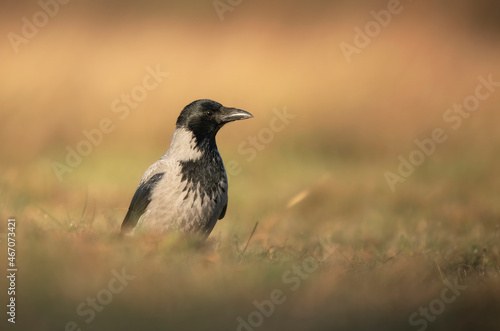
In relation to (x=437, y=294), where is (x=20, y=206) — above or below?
above

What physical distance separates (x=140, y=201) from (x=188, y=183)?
0.47 metres

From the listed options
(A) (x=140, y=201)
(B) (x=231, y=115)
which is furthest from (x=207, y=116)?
(A) (x=140, y=201)

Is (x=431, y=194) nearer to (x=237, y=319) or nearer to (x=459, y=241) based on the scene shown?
(x=459, y=241)

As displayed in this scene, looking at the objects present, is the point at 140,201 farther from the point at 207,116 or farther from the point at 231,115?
the point at 231,115

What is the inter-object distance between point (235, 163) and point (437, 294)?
5599mm

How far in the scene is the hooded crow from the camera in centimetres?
531

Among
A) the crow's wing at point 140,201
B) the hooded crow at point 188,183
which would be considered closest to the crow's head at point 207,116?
the hooded crow at point 188,183

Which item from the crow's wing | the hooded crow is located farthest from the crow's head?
the crow's wing

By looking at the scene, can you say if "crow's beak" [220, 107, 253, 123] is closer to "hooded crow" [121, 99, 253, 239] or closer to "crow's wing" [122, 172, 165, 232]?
"hooded crow" [121, 99, 253, 239]

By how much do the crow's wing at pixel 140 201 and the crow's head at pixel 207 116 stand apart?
48cm

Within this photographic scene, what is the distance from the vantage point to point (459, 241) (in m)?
5.51

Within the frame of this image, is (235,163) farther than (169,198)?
Yes

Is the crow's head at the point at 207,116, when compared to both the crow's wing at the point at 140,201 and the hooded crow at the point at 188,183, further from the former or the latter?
the crow's wing at the point at 140,201

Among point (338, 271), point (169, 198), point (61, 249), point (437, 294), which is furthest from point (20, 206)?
point (437, 294)
